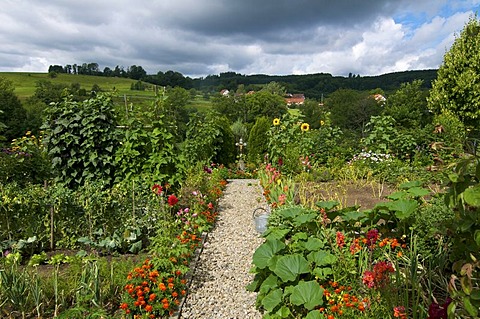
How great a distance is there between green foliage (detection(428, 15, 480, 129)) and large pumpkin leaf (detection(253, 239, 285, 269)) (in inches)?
350

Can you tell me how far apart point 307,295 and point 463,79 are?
963 centimetres

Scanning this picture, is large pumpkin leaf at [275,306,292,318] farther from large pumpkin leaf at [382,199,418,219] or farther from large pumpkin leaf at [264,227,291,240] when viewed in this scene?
large pumpkin leaf at [382,199,418,219]

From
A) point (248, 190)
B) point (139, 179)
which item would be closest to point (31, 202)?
point (139, 179)

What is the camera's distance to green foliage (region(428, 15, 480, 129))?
9305 mm

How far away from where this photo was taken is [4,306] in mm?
2615

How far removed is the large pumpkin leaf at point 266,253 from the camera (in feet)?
9.30

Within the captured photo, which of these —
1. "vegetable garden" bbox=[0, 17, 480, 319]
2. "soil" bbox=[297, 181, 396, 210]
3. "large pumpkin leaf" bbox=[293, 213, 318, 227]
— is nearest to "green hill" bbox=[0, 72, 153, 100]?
"vegetable garden" bbox=[0, 17, 480, 319]

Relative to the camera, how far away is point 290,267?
2.63 metres

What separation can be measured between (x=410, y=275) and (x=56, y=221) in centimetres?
376

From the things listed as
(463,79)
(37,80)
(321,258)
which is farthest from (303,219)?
(37,80)

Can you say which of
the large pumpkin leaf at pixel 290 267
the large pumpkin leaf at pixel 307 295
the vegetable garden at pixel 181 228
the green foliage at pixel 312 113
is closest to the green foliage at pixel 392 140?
the vegetable garden at pixel 181 228

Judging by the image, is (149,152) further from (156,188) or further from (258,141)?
(258,141)

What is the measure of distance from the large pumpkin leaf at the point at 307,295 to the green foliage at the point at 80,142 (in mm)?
3103

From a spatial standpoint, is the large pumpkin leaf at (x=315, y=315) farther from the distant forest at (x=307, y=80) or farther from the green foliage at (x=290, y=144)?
the distant forest at (x=307, y=80)
